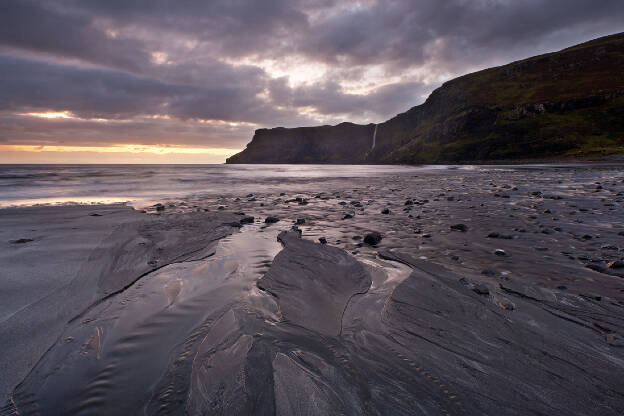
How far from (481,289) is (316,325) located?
2.39m

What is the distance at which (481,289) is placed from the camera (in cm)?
380

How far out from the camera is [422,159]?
118 metres

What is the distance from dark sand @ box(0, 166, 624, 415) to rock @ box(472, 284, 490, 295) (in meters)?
0.01

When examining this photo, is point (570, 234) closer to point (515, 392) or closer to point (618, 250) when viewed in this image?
point (618, 250)

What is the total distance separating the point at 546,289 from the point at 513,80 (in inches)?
6233

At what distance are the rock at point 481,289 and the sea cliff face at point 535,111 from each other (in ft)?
278

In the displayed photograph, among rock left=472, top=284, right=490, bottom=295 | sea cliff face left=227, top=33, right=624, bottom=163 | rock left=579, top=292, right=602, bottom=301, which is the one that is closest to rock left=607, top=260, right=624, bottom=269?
rock left=579, top=292, right=602, bottom=301

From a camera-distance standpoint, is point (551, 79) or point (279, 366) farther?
point (551, 79)

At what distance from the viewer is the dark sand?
6.77 ft

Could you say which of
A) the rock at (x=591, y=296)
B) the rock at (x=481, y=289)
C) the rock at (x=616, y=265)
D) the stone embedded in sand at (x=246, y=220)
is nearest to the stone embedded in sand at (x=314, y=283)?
the rock at (x=481, y=289)

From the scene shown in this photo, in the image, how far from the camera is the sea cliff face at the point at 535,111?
7788 centimetres

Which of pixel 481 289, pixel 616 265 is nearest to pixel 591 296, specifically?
pixel 481 289

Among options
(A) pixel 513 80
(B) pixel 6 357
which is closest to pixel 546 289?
(B) pixel 6 357

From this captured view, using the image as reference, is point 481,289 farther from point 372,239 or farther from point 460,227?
point 460,227
